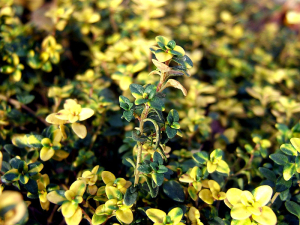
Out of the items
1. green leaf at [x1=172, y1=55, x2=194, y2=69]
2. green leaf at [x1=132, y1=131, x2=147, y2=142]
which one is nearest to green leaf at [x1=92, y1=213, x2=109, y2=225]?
green leaf at [x1=132, y1=131, x2=147, y2=142]

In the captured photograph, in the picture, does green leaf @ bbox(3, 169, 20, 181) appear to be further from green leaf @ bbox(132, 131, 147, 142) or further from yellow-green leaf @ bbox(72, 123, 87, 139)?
green leaf @ bbox(132, 131, 147, 142)

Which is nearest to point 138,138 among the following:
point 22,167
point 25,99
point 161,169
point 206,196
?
point 161,169

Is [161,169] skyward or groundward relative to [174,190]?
skyward

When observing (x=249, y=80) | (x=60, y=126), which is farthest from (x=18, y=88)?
(x=249, y=80)

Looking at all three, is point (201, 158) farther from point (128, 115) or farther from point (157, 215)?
point (128, 115)

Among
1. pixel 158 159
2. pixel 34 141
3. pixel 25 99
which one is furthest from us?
pixel 25 99

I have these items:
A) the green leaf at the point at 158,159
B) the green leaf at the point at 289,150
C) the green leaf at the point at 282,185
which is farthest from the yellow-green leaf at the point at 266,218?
the green leaf at the point at 158,159
